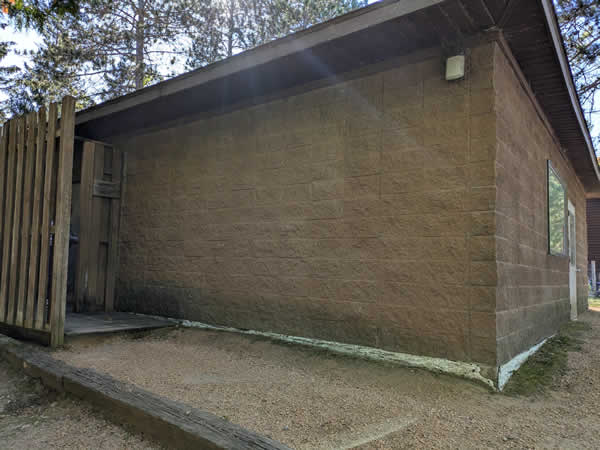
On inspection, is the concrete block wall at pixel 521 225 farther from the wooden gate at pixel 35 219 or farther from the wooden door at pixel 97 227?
the wooden door at pixel 97 227

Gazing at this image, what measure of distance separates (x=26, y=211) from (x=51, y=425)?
2801 mm

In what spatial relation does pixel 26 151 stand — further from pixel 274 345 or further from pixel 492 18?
pixel 492 18

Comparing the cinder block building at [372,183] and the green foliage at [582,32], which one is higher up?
the green foliage at [582,32]

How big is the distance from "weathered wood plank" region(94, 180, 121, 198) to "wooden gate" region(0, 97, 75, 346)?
4.02 feet

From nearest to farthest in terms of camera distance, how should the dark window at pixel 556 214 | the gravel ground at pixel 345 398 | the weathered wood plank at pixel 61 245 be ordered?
the gravel ground at pixel 345 398 → the weathered wood plank at pixel 61 245 → the dark window at pixel 556 214

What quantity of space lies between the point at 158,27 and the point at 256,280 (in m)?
13.1

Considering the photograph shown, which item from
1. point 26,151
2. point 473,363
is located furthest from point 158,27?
point 473,363

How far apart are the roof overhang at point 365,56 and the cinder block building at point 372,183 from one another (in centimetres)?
2

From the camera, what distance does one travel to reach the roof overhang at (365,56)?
11.8 ft

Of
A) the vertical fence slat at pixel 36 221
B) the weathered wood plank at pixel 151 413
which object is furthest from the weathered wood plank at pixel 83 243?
the weathered wood plank at pixel 151 413

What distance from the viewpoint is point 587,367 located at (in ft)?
13.9

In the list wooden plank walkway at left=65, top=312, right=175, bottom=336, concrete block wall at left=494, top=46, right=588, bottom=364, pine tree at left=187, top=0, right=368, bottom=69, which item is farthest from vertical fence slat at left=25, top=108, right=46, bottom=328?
pine tree at left=187, top=0, right=368, bottom=69

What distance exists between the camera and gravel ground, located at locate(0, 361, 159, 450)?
2.64m

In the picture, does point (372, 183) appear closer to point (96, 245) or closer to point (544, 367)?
point (544, 367)
